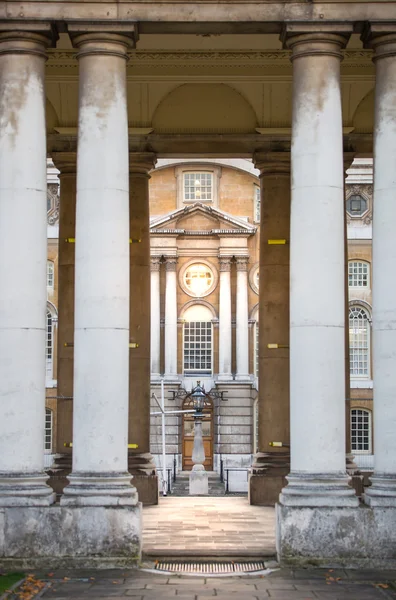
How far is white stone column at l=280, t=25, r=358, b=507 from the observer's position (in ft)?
→ 81.2

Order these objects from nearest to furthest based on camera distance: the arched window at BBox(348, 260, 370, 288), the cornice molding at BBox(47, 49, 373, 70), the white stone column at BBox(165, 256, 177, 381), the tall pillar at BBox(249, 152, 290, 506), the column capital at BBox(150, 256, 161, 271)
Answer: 1. the cornice molding at BBox(47, 49, 373, 70)
2. the tall pillar at BBox(249, 152, 290, 506)
3. the arched window at BBox(348, 260, 370, 288)
4. the white stone column at BBox(165, 256, 177, 381)
5. the column capital at BBox(150, 256, 161, 271)

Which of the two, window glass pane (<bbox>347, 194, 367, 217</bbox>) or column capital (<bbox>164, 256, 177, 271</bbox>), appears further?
column capital (<bbox>164, 256, 177, 271</bbox>)

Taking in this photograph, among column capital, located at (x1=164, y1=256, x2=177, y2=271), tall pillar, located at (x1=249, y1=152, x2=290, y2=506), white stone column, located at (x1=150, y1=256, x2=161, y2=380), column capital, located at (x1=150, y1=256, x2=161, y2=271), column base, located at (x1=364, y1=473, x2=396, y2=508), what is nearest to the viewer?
column base, located at (x1=364, y1=473, x2=396, y2=508)

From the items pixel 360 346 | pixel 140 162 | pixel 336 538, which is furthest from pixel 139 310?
pixel 360 346

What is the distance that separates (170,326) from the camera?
8750 cm

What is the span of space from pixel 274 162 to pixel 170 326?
2094 inches

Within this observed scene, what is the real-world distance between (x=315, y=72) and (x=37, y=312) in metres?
8.05

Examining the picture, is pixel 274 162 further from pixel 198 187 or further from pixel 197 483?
pixel 198 187

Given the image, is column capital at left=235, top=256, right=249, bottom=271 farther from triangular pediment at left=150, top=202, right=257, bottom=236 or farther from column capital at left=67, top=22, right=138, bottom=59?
column capital at left=67, top=22, right=138, bottom=59

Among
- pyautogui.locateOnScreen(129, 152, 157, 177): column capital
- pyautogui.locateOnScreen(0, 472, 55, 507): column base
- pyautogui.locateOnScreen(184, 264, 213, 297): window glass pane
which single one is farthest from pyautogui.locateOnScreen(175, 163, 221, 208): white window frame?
pyautogui.locateOnScreen(0, 472, 55, 507): column base

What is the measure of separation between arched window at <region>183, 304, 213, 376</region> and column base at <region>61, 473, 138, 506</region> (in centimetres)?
6380

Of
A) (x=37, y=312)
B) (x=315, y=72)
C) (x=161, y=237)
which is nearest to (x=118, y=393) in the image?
(x=37, y=312)

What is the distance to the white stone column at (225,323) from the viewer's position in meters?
87.4

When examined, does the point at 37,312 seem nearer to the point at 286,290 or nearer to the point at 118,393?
the point at 118,393
